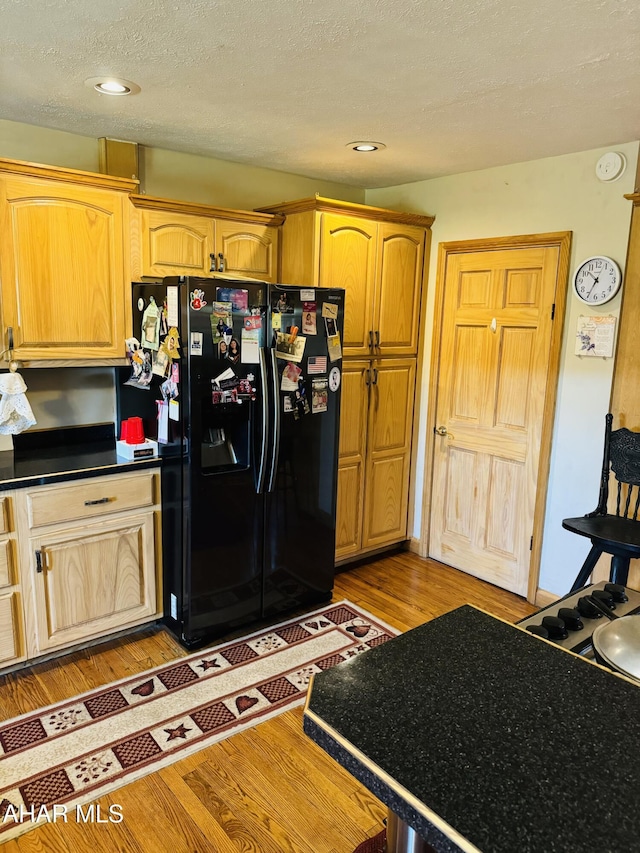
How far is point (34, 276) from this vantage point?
100 inches

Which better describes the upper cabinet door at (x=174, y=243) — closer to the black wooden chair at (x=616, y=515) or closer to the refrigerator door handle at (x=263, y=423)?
the refrigerator door handle at (x=263, y=423)

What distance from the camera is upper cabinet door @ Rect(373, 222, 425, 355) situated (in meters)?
3.52

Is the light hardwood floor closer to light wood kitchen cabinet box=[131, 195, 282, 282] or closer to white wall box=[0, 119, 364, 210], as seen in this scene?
light wood kitchen cabinet box=[131, 195, 282, 282]

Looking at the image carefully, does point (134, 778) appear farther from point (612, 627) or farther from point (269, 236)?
point (269, 236)

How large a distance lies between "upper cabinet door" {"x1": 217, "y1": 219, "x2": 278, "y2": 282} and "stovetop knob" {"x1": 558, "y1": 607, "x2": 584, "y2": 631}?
7.96 feet

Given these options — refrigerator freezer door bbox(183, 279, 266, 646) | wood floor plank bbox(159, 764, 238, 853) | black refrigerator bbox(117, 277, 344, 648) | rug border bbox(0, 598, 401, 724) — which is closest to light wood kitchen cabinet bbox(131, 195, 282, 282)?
black refrigerator bbox(117, 277, 344, 648)

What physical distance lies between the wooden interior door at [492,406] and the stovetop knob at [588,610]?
1.94m

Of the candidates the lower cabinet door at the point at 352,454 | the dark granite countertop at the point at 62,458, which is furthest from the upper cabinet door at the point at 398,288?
the dark granite countertop at the point at 62,458

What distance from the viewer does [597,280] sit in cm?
291

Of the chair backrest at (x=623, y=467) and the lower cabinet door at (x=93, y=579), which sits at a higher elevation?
the chair backrest at (x=623, y=467)

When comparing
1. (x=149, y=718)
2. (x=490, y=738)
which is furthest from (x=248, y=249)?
(x=490, y=738)

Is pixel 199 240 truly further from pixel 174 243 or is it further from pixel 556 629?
pixel 556 629

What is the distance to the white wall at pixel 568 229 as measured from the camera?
2.89 metres

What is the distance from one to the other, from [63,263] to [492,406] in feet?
7.83
